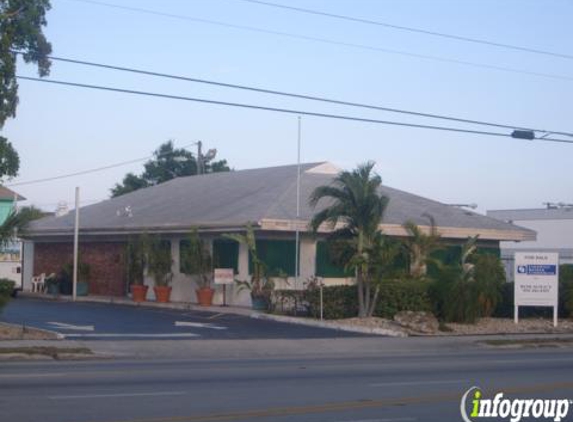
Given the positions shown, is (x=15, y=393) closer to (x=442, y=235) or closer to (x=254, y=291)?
(x=254, y=291)

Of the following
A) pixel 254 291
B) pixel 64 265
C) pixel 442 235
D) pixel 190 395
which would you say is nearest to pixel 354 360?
pixel 190 395

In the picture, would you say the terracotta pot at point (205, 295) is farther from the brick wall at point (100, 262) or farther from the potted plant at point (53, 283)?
the potted plant at point (53, 283)

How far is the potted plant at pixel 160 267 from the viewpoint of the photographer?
40344mm

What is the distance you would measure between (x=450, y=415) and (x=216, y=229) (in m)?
24.8

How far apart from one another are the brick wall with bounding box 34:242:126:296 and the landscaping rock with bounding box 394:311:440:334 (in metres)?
14.6

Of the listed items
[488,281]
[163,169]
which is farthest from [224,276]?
[163,169]

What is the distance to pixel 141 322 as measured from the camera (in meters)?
32.7

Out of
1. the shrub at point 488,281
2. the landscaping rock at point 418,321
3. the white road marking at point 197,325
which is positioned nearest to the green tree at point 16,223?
the white road marking at point 197,325

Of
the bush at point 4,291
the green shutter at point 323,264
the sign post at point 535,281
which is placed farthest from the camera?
the green shutter at point 323,264

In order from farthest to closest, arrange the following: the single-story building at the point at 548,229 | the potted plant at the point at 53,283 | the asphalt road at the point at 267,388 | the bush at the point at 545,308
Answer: the single-story building at the point at 548,229 → the potted plant at the point at 53,283 → the bush at the point at 545,308 → the asphalt road at the point at 267,388

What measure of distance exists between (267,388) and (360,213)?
16640 mm

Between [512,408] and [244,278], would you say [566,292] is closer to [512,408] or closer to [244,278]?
[244,278]

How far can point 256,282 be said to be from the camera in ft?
120

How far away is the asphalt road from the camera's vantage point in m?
14.1
